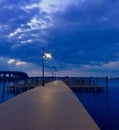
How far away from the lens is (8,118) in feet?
29.9

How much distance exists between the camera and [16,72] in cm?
15088

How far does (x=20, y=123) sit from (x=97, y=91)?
5126 centimetres

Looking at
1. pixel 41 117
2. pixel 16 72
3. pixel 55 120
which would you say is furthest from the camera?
pixel 16 72

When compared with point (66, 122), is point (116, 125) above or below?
below

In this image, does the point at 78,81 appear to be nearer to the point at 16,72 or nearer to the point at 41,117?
the point at 41,117

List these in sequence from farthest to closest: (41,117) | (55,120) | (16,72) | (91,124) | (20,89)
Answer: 1. (16,72)
2. (20,89)
3. (41,117)
4. (55,120)
5. (91,124)

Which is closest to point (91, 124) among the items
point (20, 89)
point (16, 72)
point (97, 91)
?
point (97, 91)

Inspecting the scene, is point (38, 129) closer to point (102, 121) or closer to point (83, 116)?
point (83, 116)

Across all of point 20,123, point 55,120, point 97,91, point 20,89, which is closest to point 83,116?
point 55,120

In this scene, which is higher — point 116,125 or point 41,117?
point 41,117

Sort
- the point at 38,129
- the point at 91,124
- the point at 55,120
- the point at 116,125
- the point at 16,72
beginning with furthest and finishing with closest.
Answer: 1. the point at 16,72
2. the point at 116,125
3. the point at 55,120
4. the point at 91,124
5. the point at 38,129

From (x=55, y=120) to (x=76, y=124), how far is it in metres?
0.92

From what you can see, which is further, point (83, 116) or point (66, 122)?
point (83, 116)

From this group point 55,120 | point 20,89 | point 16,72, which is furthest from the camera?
point 16,72
